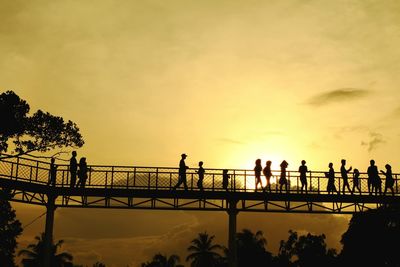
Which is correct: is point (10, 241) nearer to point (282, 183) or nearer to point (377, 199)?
point (282, 183)

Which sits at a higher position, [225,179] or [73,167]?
[73,167]

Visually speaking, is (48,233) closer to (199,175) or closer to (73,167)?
(73,167)

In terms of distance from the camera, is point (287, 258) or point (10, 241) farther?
point (287, 258)

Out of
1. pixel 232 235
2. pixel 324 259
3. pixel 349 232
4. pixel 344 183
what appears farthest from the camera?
pixel 324 259

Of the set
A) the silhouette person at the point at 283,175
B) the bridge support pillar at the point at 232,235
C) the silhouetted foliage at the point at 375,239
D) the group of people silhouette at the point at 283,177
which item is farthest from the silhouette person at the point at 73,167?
the silhouetted foliage at the point at 375,239

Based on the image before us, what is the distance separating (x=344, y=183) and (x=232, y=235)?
20.0ft

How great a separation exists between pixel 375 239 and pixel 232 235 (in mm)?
20055

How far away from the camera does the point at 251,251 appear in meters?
63.0

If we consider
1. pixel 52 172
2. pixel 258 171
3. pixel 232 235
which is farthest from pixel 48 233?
pixel 258 171

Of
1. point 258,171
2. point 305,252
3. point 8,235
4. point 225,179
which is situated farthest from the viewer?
point 305,252

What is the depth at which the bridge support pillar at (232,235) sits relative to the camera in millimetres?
25312

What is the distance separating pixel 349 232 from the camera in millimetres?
46438

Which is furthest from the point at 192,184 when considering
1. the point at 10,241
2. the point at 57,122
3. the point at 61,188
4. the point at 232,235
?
the point at 10,241

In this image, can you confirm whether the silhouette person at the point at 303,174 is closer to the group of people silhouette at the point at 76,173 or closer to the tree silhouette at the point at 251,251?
the group of people silhouette at the point at 76,173
